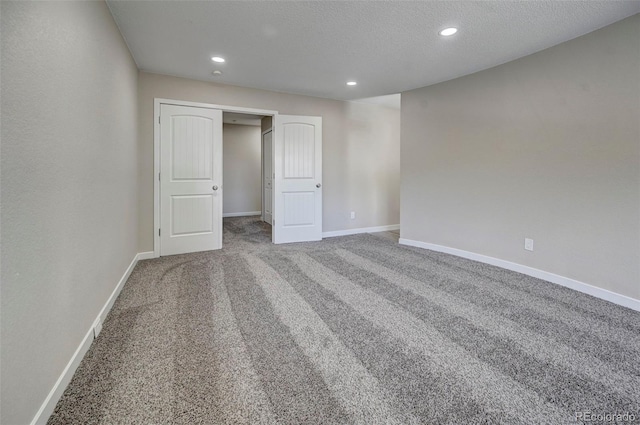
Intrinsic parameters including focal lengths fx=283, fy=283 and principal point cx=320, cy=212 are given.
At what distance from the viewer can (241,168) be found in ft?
26.4

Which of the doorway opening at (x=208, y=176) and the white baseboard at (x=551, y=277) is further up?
the doorway opening at (x=208, y=176)

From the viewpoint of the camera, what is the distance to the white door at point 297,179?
4590mm

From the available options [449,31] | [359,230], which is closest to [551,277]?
[449,31]

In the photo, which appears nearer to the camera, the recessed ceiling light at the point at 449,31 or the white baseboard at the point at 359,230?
the recessed ceiling light at the point at 449,31

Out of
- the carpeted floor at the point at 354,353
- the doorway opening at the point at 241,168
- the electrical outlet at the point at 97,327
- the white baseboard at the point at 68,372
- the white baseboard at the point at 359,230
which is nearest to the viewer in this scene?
the white baseboard at the point at 68,372

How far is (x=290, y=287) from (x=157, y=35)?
2.77 m

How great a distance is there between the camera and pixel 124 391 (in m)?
1.40

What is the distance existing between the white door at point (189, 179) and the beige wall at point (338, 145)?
176 mm

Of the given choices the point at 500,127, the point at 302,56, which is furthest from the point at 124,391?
the point at 500,127

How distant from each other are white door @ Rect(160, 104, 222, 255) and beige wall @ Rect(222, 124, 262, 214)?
12.3ft

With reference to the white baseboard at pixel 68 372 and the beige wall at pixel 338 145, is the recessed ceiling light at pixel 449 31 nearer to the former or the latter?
the beige wall at pixel 338 145

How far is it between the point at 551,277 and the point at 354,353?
2.59m

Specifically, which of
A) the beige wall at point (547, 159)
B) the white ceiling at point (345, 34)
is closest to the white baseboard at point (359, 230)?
the beige wall at point (547, 159)

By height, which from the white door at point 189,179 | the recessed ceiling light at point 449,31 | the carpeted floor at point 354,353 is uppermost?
the recessed ceiling light at point 449,31
